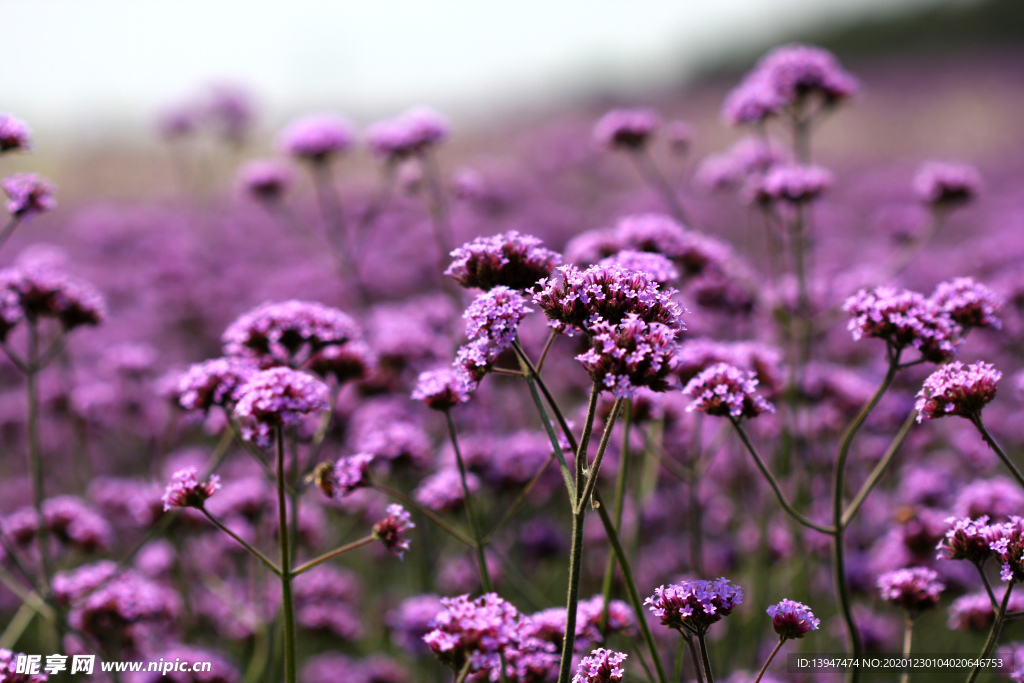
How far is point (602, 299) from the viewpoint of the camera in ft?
7.41

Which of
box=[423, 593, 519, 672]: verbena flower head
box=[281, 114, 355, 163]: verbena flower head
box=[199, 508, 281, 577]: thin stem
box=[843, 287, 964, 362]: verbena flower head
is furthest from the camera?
box=[281, 114, 355, 163]: verbena flower head

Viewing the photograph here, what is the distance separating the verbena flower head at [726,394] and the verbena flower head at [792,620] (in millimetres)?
648

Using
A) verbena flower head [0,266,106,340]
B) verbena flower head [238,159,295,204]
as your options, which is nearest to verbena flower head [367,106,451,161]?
verbena flower head [238,159,295,204]

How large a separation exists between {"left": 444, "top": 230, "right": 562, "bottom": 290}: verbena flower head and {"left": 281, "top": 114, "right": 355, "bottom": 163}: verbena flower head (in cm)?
374

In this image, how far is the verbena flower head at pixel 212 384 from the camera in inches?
114

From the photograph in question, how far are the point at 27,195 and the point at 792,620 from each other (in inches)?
139

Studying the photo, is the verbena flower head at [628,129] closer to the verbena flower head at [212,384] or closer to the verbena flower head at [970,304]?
the verbena flower head at [970,304]

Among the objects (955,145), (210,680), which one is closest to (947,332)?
(210,680)

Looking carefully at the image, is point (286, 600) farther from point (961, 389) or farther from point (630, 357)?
point (961, 389)

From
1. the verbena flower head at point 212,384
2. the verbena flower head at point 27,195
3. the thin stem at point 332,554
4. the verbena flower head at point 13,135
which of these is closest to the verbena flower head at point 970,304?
the thin stem at point 332,554

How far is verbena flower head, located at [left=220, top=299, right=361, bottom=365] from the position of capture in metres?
3.09

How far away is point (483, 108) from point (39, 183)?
7314cm

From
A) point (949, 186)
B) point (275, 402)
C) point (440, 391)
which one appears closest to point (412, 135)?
point (440, 391)

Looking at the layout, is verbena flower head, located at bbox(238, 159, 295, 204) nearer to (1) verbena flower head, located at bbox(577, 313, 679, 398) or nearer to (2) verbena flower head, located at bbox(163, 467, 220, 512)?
(2) verbena flower head, located at bbox(163, 467, 220, 512)
